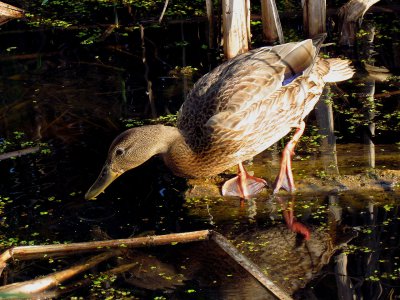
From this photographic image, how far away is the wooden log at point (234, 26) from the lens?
26.7ft

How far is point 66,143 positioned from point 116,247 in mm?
2111

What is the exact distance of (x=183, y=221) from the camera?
5.84 m

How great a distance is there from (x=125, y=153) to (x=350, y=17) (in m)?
4.09

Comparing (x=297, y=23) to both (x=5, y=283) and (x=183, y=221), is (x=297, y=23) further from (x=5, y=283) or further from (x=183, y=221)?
(x=5, y=283)

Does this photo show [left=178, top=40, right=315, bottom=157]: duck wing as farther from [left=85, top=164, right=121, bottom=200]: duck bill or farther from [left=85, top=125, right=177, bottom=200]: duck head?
[left=85, top=164, right=121, bottom=200]: duck bill

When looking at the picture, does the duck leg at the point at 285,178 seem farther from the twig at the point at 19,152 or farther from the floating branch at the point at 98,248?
the twig at the point at 19,152

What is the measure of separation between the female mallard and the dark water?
0.79 feet

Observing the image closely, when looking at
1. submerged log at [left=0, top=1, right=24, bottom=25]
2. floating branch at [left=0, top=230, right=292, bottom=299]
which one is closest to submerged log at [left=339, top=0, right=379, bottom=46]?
submerged log at [left=0, top=1, right=24, bottom=25]

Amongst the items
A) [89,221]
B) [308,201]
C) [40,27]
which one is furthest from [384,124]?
[40,27]

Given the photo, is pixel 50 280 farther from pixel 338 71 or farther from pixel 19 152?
pixel 338 71

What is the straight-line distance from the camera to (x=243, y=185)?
20.0 feet

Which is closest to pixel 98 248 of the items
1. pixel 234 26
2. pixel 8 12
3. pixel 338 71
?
pixel 338 71

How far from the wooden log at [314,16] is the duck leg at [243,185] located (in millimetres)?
3028

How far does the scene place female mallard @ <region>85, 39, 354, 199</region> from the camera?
19.2 feet
